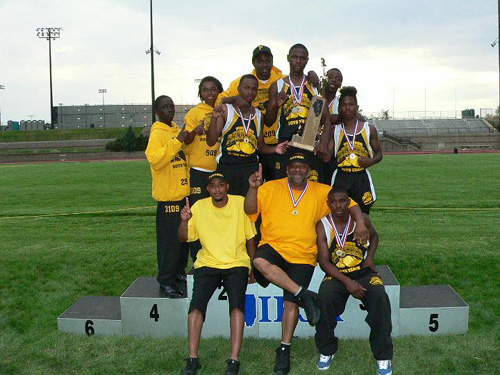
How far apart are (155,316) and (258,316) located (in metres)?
1.06

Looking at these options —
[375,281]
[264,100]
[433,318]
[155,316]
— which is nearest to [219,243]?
[155,316]

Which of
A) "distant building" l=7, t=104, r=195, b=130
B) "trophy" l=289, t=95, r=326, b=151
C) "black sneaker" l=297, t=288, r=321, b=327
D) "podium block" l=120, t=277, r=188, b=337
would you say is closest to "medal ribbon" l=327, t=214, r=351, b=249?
"black sneaker" l=297, t=288, r=321, b=327

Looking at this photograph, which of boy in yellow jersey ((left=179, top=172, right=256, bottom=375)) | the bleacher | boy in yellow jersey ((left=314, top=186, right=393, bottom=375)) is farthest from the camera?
the bleacher

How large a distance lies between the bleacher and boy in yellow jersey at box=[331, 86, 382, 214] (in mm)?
48829

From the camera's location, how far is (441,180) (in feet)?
57.8

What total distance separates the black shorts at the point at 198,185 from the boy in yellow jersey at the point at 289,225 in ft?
2.76

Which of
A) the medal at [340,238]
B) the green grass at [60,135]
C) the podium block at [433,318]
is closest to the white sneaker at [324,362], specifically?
the medal at [340,238]

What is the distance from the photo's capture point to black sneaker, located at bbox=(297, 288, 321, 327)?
429 centimetres

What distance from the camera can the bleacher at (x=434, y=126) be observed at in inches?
2104

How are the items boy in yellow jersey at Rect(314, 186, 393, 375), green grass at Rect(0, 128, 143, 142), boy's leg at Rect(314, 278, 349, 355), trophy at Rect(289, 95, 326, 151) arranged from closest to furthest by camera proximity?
boy in yellow jersey at Rect(314, 186, 393, 375) → boy's leg at Rect(314, 278, 349, 355) → trophy at Rect(289, 95, 326, 151) → green grass at Rect(0, 128, 143, 142)

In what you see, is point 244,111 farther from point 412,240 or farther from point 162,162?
point 412,240

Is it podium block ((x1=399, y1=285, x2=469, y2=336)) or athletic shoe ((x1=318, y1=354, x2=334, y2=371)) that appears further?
podium block ((x1=399, y1=285, x2=469, y2=336))

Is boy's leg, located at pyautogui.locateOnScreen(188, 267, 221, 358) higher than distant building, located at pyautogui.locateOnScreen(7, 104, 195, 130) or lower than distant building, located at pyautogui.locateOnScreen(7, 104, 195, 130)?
lower

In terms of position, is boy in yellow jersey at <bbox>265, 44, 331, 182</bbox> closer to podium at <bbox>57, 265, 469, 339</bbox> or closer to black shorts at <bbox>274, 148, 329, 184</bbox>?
black shorts at <bbox>274, 148, 329, 184</bbox>
